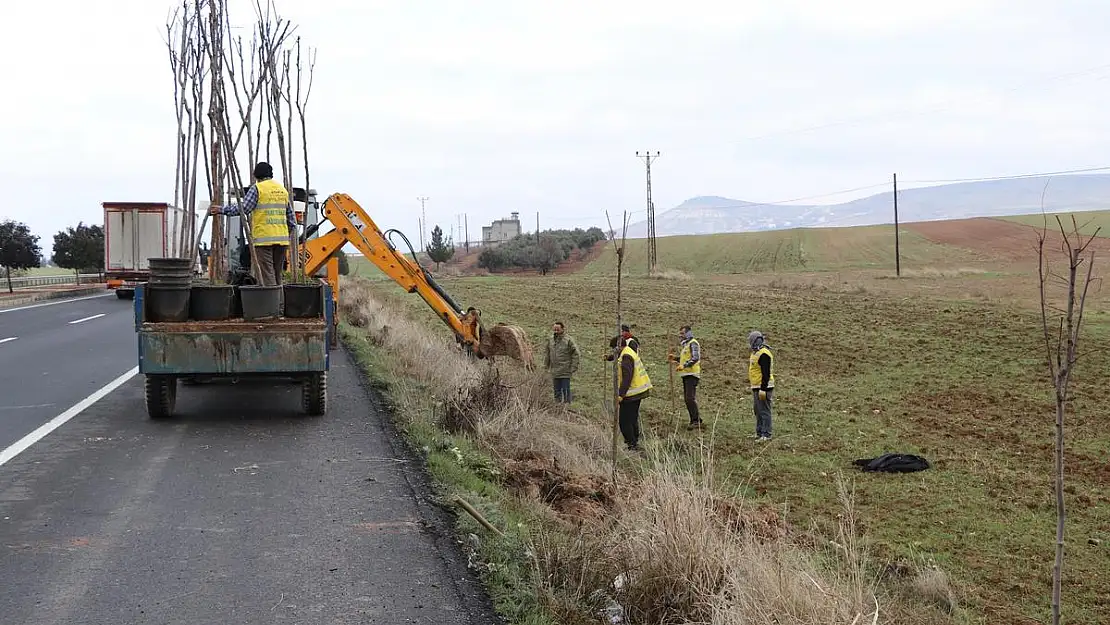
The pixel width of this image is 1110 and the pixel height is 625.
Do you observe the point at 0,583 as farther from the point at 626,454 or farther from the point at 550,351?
the point at 550,351

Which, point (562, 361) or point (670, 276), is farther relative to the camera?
point (670, 276)

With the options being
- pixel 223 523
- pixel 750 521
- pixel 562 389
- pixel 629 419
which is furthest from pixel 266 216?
pixel 750 521

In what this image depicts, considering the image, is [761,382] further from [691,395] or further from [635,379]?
[635,379]

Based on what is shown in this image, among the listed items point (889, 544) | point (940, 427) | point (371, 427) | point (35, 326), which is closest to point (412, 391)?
point (371, 427)

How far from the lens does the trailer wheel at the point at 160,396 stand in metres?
9.96

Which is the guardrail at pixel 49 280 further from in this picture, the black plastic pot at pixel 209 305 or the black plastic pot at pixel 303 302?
the black plastic pot at pixel 303 302

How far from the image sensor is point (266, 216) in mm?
11430

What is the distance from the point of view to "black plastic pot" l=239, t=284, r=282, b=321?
32.8 feet

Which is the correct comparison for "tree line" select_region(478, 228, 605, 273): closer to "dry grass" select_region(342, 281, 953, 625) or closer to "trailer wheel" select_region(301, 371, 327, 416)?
"trailer wheel" select_region(301, 371, 327, 416)

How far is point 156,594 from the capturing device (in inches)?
201

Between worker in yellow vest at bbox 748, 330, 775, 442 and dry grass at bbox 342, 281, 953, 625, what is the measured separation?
171 inches

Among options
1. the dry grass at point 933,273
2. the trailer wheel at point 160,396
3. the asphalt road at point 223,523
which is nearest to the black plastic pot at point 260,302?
the trailer wheel at point 160,396

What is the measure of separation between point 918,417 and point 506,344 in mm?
7078

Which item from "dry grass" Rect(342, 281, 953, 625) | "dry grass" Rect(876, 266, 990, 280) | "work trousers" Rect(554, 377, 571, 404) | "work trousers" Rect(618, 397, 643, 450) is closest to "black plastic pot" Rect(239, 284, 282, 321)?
"dry grass" Rect(342, 281, 953, 625)
